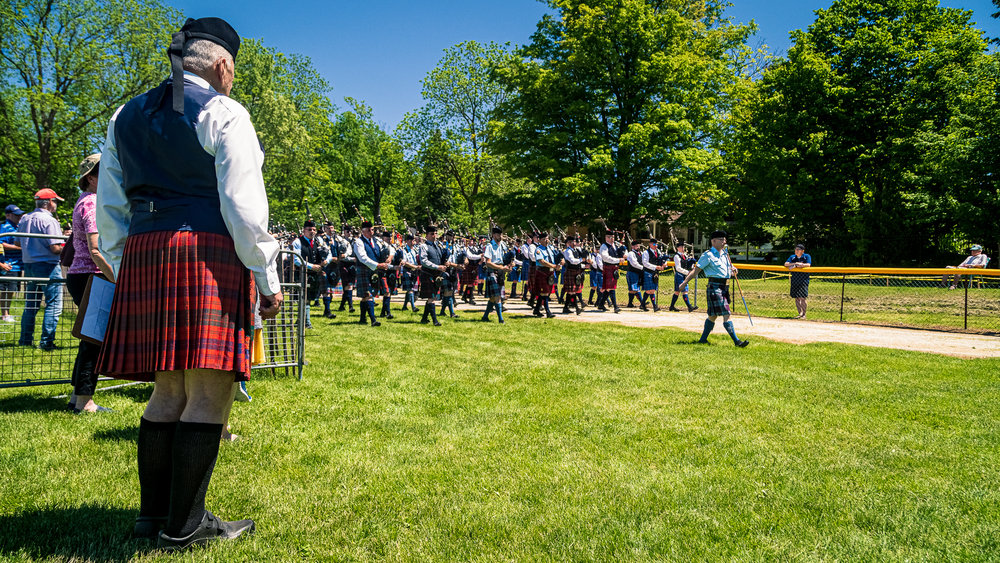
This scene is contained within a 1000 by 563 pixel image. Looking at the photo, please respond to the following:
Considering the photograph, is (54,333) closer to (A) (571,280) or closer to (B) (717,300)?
(B) (717,300)

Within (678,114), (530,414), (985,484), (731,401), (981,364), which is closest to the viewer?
(985,484)

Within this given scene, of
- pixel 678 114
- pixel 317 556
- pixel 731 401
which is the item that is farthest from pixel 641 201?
pixel 317 556

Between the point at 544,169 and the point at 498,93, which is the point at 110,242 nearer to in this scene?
the point at 544,169

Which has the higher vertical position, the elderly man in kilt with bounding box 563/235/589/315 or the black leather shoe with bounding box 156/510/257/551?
the elderly man in kilt with bounding box 563/235/589/315

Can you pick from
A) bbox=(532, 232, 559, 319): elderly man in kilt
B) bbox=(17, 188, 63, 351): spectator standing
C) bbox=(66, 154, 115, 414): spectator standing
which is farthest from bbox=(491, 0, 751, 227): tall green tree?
bbox=(66, 154, 115, 414): spectator standing

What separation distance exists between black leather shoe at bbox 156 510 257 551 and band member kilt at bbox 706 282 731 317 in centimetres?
722

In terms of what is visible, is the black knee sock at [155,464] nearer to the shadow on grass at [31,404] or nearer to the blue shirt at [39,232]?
the shadow on grass at [31,404]

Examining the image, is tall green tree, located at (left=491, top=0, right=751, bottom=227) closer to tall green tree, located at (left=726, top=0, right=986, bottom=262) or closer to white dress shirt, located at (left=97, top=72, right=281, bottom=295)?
tall green tree, located at (left=726, top=0, right=986, bottom=262)

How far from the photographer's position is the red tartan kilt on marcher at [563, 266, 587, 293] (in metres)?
13.6

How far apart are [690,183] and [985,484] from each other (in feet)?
76.8

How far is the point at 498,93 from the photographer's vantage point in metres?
37.7

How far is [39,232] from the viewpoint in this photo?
24.2 ft

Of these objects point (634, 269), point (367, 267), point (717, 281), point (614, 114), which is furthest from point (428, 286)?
point (614, 114)

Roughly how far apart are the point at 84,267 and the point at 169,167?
2870 mm
